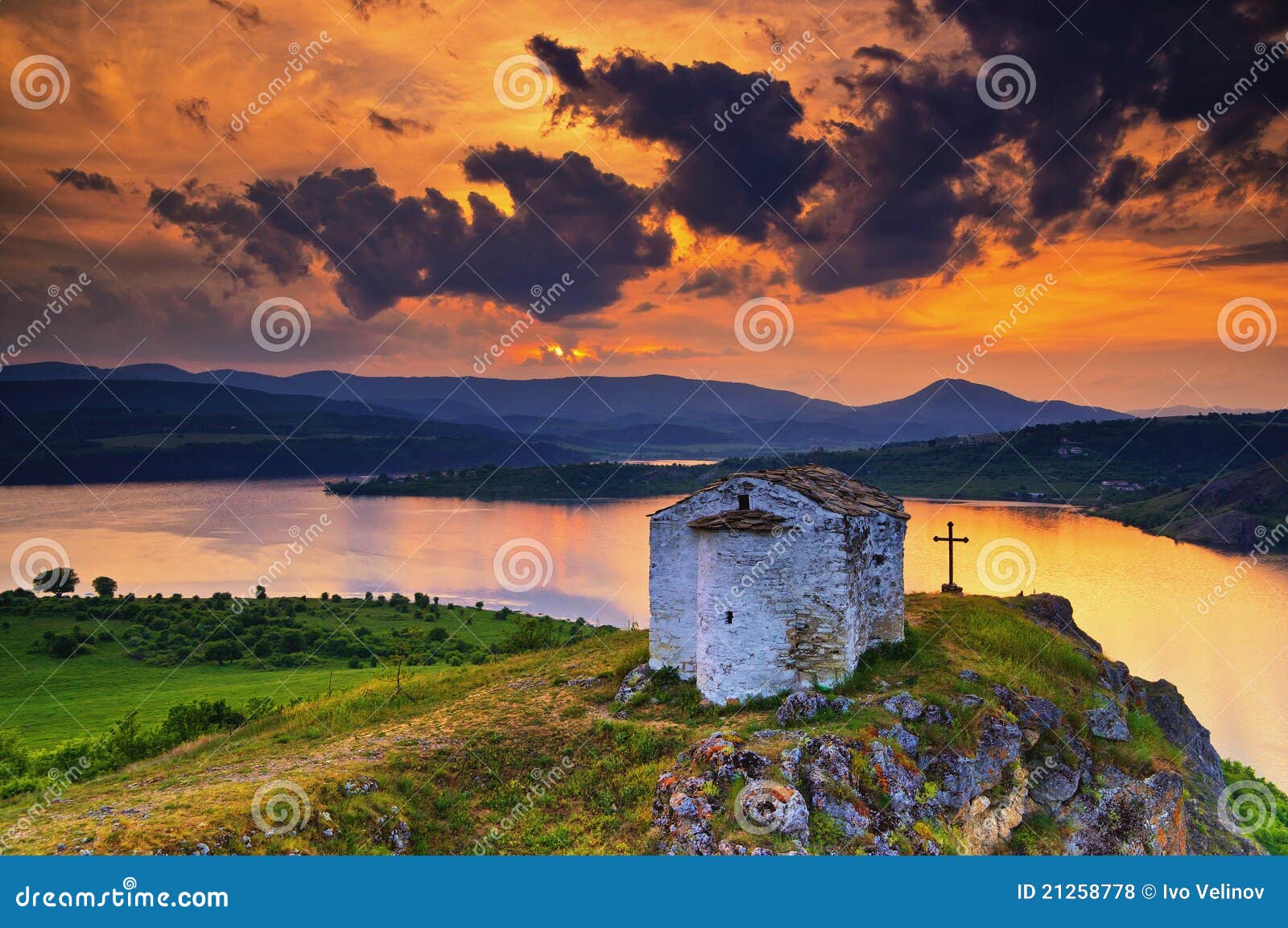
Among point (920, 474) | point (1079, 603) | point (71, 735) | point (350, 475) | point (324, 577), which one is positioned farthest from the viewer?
point (350, 475)

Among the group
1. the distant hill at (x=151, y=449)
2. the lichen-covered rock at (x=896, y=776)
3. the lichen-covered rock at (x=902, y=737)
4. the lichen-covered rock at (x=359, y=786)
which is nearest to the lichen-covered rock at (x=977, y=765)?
the lichen-covered rock at (x=902, y=737)

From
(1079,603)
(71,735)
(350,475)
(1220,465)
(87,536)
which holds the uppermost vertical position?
(350,475)

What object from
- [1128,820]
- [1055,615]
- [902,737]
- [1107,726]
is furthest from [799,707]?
[1055,615]

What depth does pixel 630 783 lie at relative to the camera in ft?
51.4

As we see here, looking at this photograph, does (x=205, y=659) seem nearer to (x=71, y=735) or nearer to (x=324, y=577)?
(x=71, y=735)

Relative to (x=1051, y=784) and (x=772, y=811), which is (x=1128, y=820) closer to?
(x=1051, y=784)

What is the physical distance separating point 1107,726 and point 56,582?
77574mm

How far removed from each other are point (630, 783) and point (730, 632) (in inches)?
167

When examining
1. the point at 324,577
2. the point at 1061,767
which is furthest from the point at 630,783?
the point at 324,577

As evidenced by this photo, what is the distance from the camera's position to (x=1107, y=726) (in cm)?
1903

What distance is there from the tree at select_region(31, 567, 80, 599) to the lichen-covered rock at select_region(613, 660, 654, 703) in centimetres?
6430

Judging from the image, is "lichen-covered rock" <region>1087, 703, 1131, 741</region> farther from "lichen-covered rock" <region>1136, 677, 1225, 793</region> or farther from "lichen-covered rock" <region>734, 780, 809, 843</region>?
"lichen-covered rock" <region>734, 780, 809, 843</region>

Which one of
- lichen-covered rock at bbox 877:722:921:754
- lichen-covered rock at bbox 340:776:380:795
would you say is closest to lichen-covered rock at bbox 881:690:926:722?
lichen-covered rock at bbox 877:722:921:754

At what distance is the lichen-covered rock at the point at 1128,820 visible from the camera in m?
17.0
